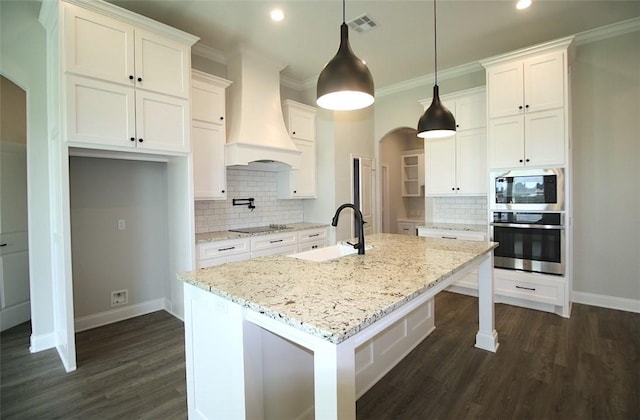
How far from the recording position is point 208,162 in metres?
3.41

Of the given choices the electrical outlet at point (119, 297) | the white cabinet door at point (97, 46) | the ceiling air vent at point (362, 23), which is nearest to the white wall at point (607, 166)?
the ceiling air vent at point (362, 23)

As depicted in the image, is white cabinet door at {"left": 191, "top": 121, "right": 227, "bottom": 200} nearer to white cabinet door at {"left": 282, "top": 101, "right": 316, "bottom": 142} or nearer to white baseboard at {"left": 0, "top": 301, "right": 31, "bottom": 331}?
white cabinet door at {"left": 282, "top": 101, "right": 316, "bottom": 142}

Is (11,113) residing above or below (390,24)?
below

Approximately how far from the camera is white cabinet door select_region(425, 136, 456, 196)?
4234 millimetres

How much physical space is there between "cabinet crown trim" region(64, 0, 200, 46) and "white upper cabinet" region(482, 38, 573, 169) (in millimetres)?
3318

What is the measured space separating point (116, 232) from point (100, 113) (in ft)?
4.52

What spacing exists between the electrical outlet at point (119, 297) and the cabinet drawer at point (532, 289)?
13.8 ft

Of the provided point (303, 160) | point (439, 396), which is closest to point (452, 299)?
point (439, 396)

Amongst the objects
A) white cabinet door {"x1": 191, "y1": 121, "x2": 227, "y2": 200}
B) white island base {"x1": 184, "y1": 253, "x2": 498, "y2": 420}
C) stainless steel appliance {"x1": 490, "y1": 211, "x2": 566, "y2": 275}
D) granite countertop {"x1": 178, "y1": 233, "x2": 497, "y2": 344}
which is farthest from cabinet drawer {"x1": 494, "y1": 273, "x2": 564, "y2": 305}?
white cabinet door {"x1": 191, "y1": 121, "x2": 227, "y2": 200}

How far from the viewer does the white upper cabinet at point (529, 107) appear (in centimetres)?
320

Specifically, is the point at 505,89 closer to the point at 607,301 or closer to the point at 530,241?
the point at 530,241

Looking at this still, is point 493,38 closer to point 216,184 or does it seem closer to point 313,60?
point 313,60

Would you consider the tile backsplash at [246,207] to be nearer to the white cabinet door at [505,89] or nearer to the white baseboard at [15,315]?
the white baseboard at [15,315]

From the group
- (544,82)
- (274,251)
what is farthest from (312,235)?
(544,82)
